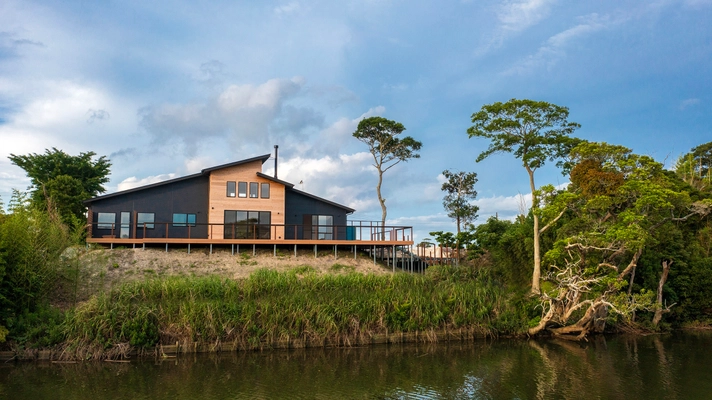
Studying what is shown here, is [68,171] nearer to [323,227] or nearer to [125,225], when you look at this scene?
[125,225]

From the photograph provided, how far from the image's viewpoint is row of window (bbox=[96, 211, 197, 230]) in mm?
26378

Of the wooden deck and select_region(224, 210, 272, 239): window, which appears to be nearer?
the wooden deck

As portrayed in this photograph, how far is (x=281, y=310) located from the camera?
1772 cm

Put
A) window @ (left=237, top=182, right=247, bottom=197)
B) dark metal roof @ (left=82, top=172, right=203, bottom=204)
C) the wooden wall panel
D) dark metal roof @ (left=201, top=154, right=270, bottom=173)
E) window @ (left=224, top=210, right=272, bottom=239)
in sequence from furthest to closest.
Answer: window @ (left=237, top=182, right=247, bottom=197) → the wooden wall panel → dark metal roof @ (left=201, top=154, right=270, bottom=173) → window @ (left=224, top=210, right=272, bottom=239) → dark metal roof @ (left=82, top=172, right=203, bottom=204)

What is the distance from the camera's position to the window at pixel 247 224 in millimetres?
27078

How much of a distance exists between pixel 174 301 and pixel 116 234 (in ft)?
34.6

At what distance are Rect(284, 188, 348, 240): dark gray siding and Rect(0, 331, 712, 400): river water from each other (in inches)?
473

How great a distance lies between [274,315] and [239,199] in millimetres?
11594

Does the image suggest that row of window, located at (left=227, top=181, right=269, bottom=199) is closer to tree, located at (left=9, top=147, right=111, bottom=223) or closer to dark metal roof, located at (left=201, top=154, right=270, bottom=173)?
dark metal roof, located at (left=201, top=154, right=270, bottom=173)

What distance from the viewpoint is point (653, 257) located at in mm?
22016

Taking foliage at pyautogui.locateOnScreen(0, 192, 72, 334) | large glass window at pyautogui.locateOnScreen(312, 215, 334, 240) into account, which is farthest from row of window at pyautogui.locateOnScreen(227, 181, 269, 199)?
foliage at pyautogui.locateOnScreen(0, 192, 72, 334)

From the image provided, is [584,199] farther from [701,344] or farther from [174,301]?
[174,301]

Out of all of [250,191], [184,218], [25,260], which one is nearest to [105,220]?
[184,218]

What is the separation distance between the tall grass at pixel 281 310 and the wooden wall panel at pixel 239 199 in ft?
23.8
